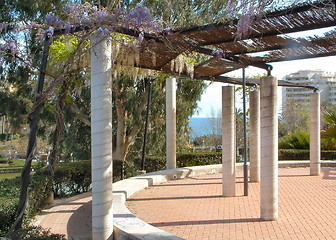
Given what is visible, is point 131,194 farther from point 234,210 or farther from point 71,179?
point 234,210

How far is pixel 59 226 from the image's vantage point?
643cm

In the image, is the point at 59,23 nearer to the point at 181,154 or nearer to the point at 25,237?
the point at 25,237

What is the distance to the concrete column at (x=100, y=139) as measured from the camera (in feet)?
16.3

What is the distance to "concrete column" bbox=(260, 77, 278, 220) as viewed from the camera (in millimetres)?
6465

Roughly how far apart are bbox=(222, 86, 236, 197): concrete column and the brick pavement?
13.3 inches

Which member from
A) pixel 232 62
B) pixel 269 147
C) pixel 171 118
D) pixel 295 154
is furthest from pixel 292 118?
pixel 269 147

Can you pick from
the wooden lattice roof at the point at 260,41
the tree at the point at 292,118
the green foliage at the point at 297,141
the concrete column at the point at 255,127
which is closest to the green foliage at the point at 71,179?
Answer: the wooden lattice roof at the point at 260,41

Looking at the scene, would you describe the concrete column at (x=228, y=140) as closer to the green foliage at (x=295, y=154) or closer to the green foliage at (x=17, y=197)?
the green foliage at (x=17, y=197)

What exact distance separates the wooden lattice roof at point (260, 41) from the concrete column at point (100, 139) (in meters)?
1.08

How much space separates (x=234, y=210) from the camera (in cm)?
730

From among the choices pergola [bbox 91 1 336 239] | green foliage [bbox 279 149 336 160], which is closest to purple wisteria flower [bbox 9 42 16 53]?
pergola [bbox 91 1 336 239]

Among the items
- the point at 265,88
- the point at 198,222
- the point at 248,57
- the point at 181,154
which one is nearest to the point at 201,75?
the point at 248,57

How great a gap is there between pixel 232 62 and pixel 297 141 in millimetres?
12758

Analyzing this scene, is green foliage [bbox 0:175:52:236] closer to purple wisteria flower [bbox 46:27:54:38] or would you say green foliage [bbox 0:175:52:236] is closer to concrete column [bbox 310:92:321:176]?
purple wisteria flower [bbox 46:27:54:38]
